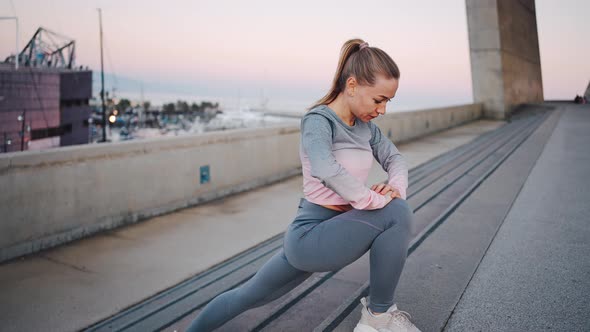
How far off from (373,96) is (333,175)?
0.33 m

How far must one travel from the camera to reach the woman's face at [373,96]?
4.81ft

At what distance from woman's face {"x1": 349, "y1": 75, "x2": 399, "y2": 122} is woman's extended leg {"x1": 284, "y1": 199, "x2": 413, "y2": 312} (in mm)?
349

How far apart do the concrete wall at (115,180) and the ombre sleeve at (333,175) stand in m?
2.50

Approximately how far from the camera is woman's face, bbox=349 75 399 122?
1.47m

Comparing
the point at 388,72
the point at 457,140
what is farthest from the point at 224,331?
the point at 457,140

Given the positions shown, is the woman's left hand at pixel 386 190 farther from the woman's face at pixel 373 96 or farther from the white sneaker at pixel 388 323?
the white sneaker at pixel 388 323

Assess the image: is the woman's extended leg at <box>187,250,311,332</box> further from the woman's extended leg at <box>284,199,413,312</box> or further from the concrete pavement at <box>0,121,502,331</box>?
the concrete pavement at <box>0,121,502,331</box>

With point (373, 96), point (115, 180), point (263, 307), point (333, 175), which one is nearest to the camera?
point (333, 175)

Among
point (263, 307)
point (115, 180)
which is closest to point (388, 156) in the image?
point (263, 307)

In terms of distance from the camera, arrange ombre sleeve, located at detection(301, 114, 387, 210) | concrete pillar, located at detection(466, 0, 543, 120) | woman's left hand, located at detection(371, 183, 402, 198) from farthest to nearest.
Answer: concrete pillar, located at detection(466, 0, 543, 120) < woman's left hand, located at detection(371, 183, 402, 198) < ombre sleeve, located at detection(301, 114, 387, 210)

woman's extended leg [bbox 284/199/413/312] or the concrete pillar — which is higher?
the concrete pillar

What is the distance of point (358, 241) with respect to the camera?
1448mm

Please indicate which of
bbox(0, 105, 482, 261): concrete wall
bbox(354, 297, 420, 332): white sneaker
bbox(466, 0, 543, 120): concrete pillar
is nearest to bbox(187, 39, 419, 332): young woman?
bbox(354, 297, 420, 332): white sneaker

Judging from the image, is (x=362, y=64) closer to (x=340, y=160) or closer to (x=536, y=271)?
(x=340, y=160)
